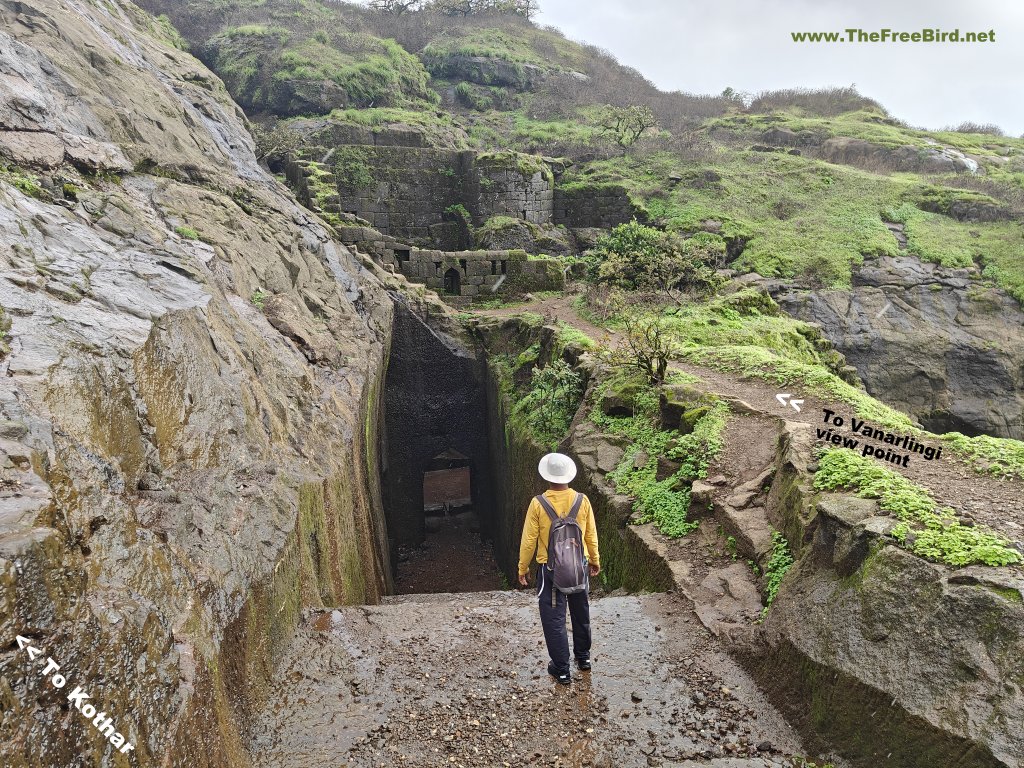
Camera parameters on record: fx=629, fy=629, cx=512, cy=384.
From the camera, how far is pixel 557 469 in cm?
411

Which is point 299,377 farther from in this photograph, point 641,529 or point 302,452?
point 641,529

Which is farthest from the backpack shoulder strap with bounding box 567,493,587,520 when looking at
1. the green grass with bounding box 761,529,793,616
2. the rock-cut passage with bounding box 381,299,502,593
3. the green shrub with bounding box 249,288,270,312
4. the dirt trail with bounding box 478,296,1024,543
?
the rock-cut passage with bounding box 381,299,502,593

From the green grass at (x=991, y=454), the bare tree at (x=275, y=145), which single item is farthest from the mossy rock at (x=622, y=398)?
the bare tree at (x=275, y=145)

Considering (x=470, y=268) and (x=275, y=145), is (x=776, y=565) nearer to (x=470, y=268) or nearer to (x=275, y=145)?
(x=470, y=268)

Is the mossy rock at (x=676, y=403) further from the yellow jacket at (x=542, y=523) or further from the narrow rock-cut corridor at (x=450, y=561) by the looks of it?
the narrow rock-cut corridor at (x=450, y=561)

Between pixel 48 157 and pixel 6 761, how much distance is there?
705 cm

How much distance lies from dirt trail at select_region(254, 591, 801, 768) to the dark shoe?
49 millimetres

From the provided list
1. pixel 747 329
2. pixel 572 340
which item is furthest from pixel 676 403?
pixel 747 329

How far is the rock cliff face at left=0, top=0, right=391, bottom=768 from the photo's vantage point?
2.46m

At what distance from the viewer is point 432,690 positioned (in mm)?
4238

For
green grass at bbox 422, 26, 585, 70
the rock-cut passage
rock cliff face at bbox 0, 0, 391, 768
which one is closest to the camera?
rock cliff face at bbox 0, 0, 391, 768

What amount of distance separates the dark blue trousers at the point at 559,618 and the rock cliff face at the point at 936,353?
14.3 meters

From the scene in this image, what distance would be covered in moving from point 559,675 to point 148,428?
3209mm

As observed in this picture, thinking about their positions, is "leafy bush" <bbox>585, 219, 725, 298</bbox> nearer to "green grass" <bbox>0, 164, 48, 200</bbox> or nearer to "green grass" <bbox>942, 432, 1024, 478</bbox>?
"green grass" <bbox>942, 432, 1024, 478</bbox>
